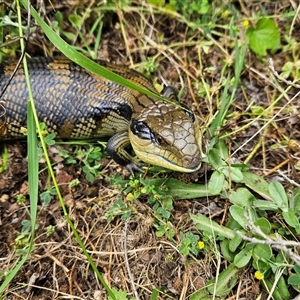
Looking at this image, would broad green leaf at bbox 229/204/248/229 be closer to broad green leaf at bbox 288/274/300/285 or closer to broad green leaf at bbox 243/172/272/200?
broad green leaf at bbox 243/172/272/200

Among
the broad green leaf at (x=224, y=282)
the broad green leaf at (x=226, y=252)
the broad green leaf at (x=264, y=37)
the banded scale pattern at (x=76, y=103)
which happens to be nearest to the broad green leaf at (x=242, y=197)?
the broad green leaf at (x=226, y=252)

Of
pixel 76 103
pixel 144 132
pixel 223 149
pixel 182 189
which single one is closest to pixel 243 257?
pixel 182 189

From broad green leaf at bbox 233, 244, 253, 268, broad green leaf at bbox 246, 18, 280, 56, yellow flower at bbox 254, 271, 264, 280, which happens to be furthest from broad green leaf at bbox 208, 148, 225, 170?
broad green leaf at bbox 246, 18, 280, 56

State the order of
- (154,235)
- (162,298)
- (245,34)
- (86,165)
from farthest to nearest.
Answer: (245,34) → (86,165) → (154,235) → (162,298)

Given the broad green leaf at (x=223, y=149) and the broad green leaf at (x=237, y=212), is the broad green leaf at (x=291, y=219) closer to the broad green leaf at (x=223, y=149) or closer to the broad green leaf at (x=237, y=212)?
the broad green leaf at (x=237, y=212)

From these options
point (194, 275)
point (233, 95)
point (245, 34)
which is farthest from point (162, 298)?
point (245, 34)

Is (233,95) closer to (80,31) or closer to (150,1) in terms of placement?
(150,1)
